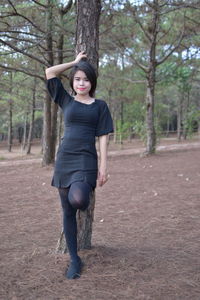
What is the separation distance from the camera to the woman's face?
8.66 feet

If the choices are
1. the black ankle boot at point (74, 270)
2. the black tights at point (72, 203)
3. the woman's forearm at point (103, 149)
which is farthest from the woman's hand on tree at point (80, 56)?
the black ankle boot at point (74, 270)

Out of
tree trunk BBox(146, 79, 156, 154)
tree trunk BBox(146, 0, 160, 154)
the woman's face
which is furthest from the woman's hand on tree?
tree trunk BBox(146, 79, 156, 154)

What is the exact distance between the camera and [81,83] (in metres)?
2.64

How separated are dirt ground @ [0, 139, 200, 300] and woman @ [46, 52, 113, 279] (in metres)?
0.23

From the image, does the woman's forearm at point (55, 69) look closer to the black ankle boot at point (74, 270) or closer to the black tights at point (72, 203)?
the black tights at point (72, 203)

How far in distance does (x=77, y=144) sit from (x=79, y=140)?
0.11ft

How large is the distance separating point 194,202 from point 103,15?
19.7 feet

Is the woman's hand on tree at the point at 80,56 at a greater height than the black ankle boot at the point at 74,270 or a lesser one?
greater

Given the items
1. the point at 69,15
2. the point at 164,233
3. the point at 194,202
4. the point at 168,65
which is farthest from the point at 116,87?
the point at 164,233

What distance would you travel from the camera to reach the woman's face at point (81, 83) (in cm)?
264

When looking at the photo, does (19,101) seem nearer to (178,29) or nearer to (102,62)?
(102,62)

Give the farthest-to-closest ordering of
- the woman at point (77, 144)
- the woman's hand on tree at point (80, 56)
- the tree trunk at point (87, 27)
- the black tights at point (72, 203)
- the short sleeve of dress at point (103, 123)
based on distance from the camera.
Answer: the tree trunk at point (87, 27) < the woman's hand on tree at point (80, 56) < the short sleeve of dress at point (103, 123) < the woman at point (77, 144) < the black tights at point (72, 203)

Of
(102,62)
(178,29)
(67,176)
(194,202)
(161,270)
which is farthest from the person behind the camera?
(102,62)

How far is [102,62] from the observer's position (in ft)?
57.7
